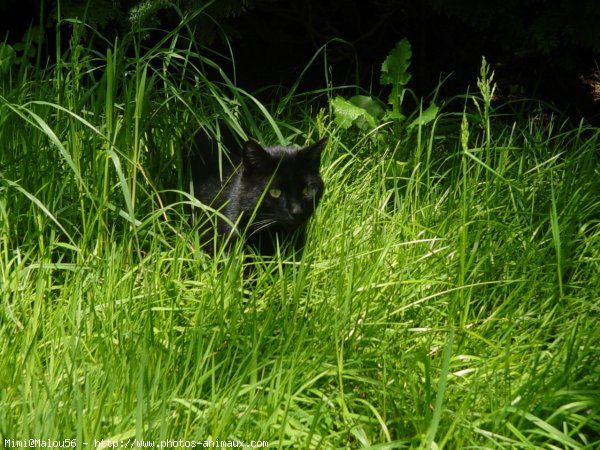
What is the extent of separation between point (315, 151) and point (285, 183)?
15 cm

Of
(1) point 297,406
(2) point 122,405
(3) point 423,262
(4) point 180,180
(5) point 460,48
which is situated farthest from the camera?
(5) point 460,48

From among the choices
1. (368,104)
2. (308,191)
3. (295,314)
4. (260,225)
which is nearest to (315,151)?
(308,191)

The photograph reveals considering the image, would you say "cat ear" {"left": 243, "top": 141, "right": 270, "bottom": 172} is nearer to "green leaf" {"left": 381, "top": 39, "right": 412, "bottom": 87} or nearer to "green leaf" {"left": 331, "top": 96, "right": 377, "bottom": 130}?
"green leaf" {"left": 331, "top": 96, "right": 377, "bottom": 130}

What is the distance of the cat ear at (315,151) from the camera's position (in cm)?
289

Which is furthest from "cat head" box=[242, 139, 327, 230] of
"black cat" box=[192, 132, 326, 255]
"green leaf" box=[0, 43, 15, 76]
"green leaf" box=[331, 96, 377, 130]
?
"green leaf" box=[0, 43, 15, 76]

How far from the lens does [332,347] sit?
1914 millimetres

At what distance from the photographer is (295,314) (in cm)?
198

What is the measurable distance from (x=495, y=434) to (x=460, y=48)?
3.33 m

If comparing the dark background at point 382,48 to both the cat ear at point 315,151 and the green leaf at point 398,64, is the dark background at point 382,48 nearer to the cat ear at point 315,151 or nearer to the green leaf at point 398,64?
the green leaf at point 398,64

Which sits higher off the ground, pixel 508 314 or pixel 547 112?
pixel 508 314

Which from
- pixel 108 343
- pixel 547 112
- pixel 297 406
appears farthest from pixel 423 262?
pixel 547 112

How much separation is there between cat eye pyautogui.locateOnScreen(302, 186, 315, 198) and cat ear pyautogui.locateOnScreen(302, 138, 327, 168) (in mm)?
82

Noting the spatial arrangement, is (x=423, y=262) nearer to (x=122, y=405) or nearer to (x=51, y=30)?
(x=122, y=405)

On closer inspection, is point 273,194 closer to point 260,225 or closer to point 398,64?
point 260,225
